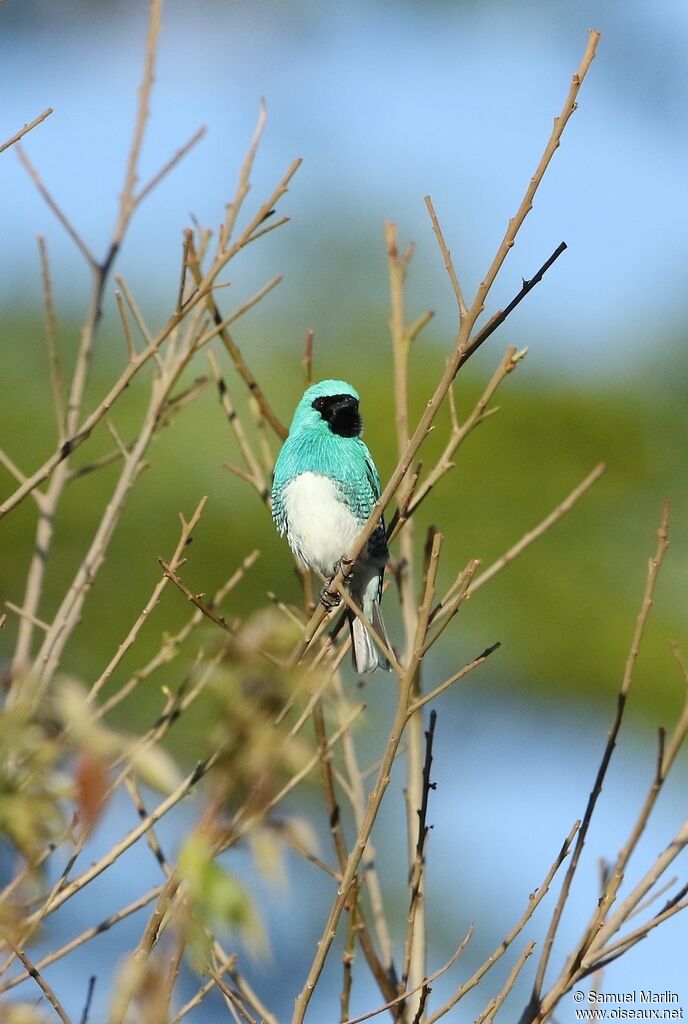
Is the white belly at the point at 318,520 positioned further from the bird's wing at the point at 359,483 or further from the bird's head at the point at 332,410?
the bird's head at the point at 332,410

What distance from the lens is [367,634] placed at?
5023 millimetres

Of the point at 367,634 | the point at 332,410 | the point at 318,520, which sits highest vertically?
the point at 332,410

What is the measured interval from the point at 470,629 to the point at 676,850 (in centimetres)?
1025

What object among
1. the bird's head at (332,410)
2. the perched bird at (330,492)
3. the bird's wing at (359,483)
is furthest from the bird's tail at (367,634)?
the bird's head at (332,410)

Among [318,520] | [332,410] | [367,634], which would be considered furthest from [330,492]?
[367,634]

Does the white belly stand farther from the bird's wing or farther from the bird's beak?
the bird's beak

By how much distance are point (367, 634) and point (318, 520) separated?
0.53m

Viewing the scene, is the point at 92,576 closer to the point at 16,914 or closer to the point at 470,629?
the point at 16,914

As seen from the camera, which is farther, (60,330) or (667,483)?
(667,483)

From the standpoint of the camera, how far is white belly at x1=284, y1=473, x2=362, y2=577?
17.0ft

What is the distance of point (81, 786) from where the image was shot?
6.46ft

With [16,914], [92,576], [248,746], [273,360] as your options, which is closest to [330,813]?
[92,576]

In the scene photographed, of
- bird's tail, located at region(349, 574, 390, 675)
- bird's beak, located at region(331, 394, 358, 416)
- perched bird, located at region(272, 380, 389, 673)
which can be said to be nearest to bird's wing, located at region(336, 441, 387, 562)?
perched bird, located at region(272, 380, 389, 673)

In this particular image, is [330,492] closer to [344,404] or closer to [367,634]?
[344,404]
